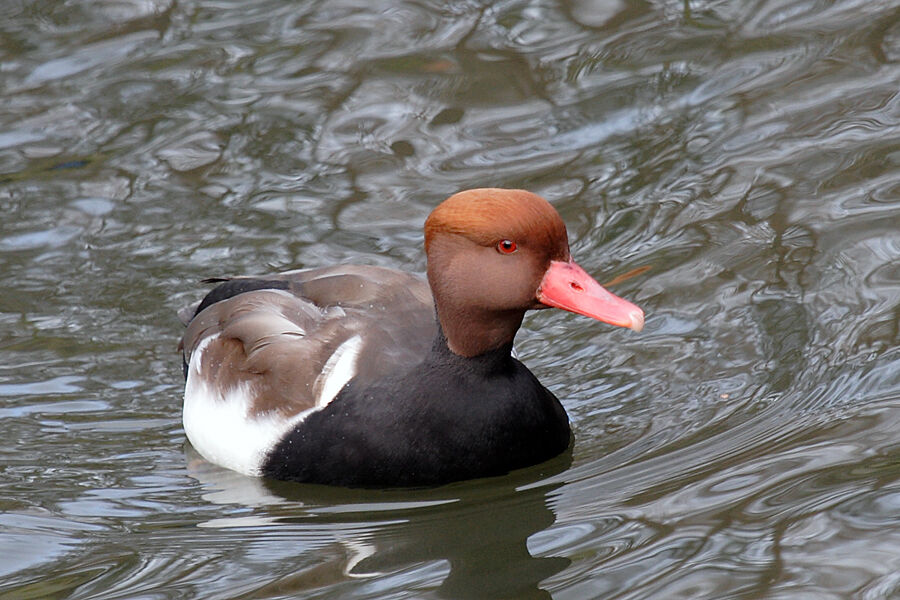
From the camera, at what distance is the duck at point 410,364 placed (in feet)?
15.4

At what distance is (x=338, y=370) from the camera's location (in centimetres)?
520

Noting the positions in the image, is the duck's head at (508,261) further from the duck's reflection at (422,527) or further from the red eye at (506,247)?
the duck's reflection at (422,527)

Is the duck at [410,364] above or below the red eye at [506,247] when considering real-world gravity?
below

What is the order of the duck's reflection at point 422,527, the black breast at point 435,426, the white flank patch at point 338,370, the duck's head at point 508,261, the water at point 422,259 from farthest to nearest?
1. the white flank patch at point 338,370
2. the black breast at point 435,426
3. the duck's head at point 508,261
4. the water at point 422,259
5. the duck's reflection at point 422,527

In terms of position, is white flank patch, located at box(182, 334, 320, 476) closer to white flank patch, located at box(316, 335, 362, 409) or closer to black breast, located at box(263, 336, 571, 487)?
white flank patch, located at box(316, 335, 362, 409)

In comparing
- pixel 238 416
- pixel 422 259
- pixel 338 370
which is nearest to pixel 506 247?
pixel 338 370

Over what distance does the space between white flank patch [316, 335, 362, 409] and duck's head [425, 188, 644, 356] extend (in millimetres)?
550

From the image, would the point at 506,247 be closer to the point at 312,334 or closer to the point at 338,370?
the point at 338,370

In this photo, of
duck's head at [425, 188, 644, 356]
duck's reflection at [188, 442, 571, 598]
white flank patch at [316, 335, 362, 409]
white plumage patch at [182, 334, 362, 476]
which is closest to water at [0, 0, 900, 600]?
duck's reflection at [188, 442, 571, 598]

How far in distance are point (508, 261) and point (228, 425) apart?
149 centimetres

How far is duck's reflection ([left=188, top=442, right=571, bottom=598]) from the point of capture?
4340mm

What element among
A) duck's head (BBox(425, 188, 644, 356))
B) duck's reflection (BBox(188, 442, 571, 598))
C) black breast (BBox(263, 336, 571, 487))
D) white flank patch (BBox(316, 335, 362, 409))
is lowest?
duck's reflection (BBox(188, 442, 571, 598))

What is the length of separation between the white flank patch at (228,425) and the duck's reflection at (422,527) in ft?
0.34

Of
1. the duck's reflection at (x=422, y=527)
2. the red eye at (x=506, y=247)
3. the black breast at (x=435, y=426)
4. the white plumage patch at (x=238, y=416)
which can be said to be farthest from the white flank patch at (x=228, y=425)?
the red eye at (x=506, y=247)
